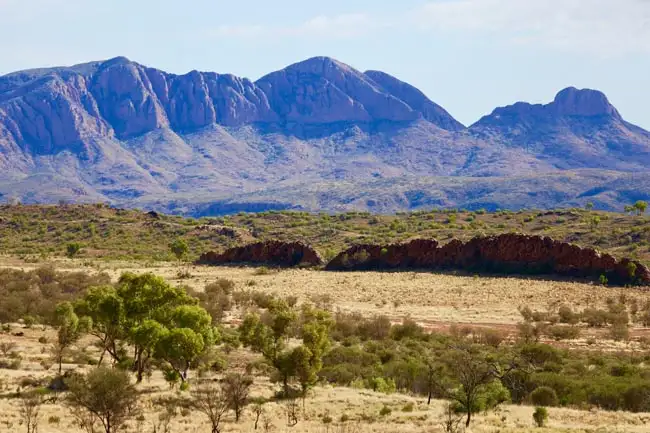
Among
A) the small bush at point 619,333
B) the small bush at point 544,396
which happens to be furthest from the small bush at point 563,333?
the small bush at point 544,396

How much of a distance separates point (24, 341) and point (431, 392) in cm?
2074

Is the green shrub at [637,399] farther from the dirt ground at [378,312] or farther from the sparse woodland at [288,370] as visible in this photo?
the dirt ground at [378,312]

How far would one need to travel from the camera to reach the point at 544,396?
28.9 metres

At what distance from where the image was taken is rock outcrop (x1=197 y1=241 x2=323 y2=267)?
8619 cm

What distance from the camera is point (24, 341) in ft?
129

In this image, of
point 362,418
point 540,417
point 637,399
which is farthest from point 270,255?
point 540,417

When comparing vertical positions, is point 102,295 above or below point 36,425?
above

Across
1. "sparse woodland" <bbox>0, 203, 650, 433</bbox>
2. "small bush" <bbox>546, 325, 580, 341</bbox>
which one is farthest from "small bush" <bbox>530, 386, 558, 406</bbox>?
"small bush" <bbox>546, 325, 580, 341</bbox>

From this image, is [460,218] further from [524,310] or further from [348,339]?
[348,339]

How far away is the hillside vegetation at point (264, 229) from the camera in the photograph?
93125 millimetres

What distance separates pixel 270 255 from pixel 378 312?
3655 cm

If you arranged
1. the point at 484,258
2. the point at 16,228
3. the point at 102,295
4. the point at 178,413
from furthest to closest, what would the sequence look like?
the point at 16,228 < the point at 484,258 < the point at 102,295 < the point at 178,413

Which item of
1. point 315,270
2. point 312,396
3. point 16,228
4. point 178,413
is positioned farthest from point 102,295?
point 16,228

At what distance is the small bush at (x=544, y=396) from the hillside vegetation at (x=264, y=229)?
5226 cm
